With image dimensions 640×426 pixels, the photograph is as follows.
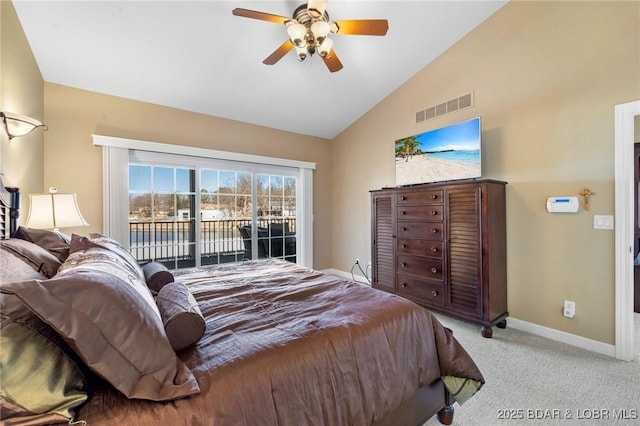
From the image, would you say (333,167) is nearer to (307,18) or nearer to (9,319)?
(307,18)

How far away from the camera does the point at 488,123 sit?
3215 mm

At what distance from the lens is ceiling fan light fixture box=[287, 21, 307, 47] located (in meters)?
2.17

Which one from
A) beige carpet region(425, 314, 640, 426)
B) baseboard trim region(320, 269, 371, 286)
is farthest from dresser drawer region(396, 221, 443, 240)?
baseboard trim region(320, 269, 371, 286)

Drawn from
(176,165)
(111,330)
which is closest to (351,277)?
(176,165)

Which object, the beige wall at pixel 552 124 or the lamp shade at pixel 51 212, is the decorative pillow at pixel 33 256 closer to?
the lamp shade at pixel 51 212

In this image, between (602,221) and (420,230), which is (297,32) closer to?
(420,230)

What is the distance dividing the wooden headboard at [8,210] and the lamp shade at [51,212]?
0.37 m

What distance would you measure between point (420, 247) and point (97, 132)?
400cm

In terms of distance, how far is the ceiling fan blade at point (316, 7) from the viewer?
2039mm

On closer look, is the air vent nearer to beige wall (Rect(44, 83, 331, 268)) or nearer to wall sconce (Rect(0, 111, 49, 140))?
beige wall (Rect(44, 83, 331, 268))

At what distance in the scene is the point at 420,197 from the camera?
10.9 ft

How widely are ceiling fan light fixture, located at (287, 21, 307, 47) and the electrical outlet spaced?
335cm

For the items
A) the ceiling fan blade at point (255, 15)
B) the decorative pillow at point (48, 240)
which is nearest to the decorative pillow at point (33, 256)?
the decorative pillow at point (48, 240)

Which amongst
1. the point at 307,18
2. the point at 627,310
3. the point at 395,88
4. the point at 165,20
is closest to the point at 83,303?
the point at 307,18
